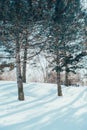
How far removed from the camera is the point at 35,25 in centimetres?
1266

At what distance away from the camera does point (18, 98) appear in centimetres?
1395

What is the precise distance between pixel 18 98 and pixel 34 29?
380 cm

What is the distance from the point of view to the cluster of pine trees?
481 inches

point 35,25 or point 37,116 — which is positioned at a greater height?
point 35,25

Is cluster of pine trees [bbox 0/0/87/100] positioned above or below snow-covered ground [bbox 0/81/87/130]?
above

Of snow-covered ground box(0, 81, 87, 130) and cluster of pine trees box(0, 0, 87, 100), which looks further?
cluster of pine trees box(0, 0, 87, 100)

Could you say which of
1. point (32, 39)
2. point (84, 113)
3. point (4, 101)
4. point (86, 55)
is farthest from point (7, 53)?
point (86, 55)

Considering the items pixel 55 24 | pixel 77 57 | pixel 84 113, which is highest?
pixel 55 24

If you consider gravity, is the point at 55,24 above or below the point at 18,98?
above

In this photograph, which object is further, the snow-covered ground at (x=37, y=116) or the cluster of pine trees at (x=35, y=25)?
the cluster of pine trees at (x=35, y=25)

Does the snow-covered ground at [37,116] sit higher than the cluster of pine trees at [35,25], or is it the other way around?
the cluster of pine trees at [35,25]

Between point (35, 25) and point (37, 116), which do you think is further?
point (35, 25)

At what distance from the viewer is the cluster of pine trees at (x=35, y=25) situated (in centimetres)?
1223

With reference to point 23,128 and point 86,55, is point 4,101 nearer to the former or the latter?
point 23,128
